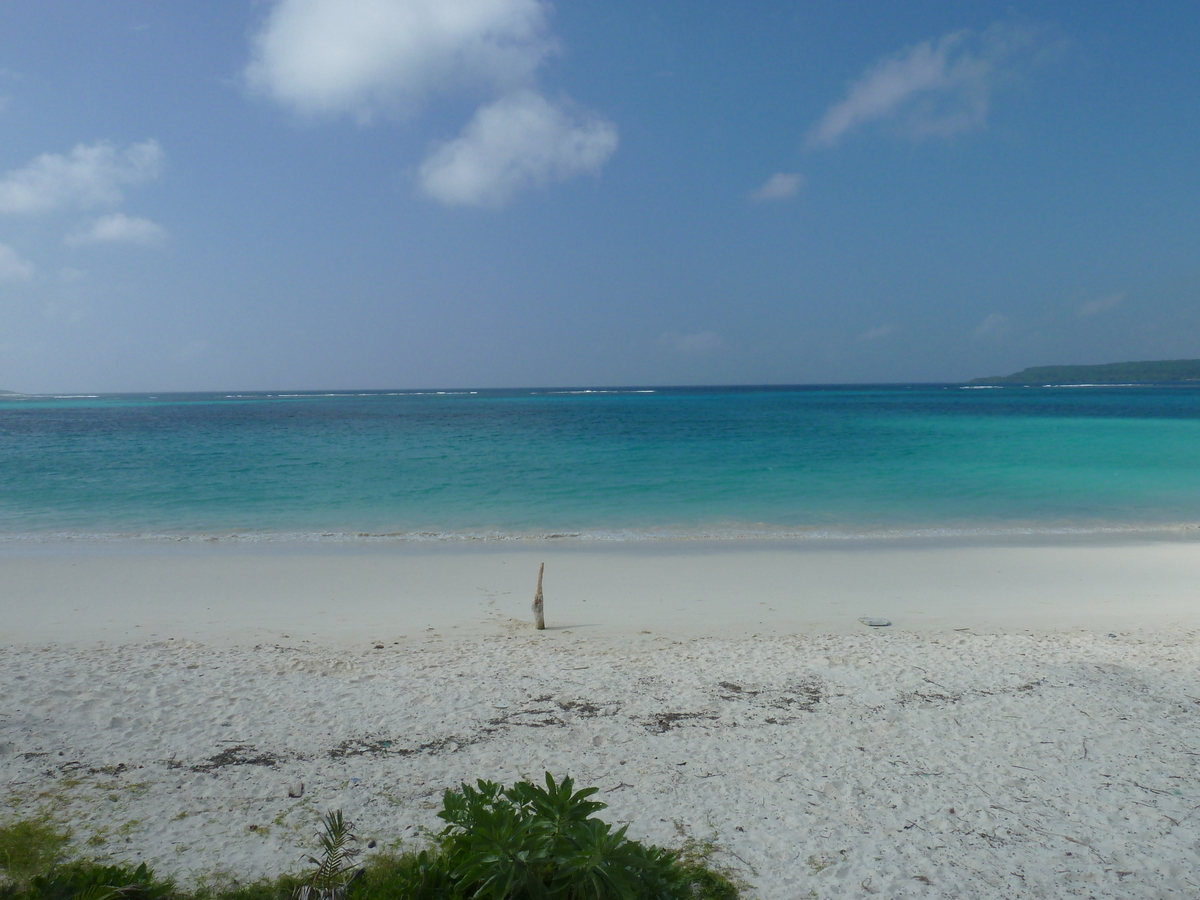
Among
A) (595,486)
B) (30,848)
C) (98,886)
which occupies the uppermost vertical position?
(98,886)

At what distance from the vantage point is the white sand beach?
380 centimetres

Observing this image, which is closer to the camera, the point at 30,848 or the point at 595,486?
the point at 30,848

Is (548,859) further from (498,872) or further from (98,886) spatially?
(98,886)

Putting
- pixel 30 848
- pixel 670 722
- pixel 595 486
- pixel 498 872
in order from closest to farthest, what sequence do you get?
pixel 498 872 < pixel 30 848 < pixel 670 722 < pixel 595 486

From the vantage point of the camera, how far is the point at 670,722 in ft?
17.5

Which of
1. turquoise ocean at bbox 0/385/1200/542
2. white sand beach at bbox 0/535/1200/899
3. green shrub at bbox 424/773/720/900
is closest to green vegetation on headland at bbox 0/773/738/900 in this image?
green shrub at bbox 424/773/720/900

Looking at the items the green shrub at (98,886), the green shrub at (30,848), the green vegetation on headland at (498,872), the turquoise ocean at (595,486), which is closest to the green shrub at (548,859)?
the green vegetation on headland at (498,872)

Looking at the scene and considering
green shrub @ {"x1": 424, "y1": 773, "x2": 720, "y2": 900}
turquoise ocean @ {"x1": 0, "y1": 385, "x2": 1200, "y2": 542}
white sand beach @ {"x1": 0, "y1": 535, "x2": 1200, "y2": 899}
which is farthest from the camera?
turquoise ocean @ {"x1": 0, "y1": 385, "x2": 1200, "y2": 542}

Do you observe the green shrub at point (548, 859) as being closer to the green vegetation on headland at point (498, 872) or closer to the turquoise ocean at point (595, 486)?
the green vegetation on headland at point (498, 872)

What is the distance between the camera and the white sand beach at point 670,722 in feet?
12.5

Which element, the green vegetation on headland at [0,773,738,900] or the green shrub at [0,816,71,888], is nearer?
the green vegetation on headland at [0,773,738,900]

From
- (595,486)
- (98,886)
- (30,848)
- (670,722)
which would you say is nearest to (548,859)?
(98,886)

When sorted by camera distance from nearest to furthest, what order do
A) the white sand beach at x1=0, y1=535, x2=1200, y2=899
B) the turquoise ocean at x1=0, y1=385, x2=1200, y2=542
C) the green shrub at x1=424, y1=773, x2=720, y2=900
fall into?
the green shrub at x1=424, y1=773, x2=720, y2=900
the white sand beach at x1=0, y1=535, x2=1200, y2=899
the turquoise ocean at x1=0, y1=385, x2=1200, y2=542

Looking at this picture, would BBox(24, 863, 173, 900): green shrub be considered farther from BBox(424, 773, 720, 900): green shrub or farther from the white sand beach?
BBox(424, 773, 720, 900): green shrub
